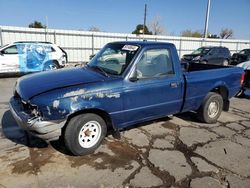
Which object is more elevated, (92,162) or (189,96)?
(189,96)

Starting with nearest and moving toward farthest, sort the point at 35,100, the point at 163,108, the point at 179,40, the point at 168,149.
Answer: the point at 35,100, the point at 168,149, the point at 163,108, the point at 179,40

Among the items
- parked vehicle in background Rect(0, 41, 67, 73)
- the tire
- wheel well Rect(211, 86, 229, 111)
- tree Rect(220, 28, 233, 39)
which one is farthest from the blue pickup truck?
tree Rect(220, 28, 233, 39)

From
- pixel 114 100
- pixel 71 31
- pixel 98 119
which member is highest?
pixel 71 31

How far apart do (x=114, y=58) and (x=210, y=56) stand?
602 inches

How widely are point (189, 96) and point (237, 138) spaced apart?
1319 millimetres

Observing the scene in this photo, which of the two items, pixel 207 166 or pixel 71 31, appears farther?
pixel 71 31

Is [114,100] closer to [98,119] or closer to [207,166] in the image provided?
[98,119]

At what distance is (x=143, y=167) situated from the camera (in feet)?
11.7

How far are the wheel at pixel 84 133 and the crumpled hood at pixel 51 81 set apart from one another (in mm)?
579

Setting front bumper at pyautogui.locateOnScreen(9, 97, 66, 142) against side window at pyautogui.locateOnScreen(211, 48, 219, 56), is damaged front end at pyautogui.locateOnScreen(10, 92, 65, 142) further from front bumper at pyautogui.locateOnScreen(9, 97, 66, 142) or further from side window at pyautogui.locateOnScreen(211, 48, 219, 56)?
side window at pyautogui.locateOnScreen(211, 48, 219, 56)

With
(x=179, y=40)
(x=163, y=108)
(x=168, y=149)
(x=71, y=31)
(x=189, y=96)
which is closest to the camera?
(x=168, y=149)

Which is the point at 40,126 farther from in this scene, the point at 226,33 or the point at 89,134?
the point at 226,33

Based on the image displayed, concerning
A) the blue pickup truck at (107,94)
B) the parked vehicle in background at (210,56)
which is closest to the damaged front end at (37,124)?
the blue pickup truck at (107,94)

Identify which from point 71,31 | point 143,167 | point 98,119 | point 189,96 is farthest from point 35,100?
point 71,31
